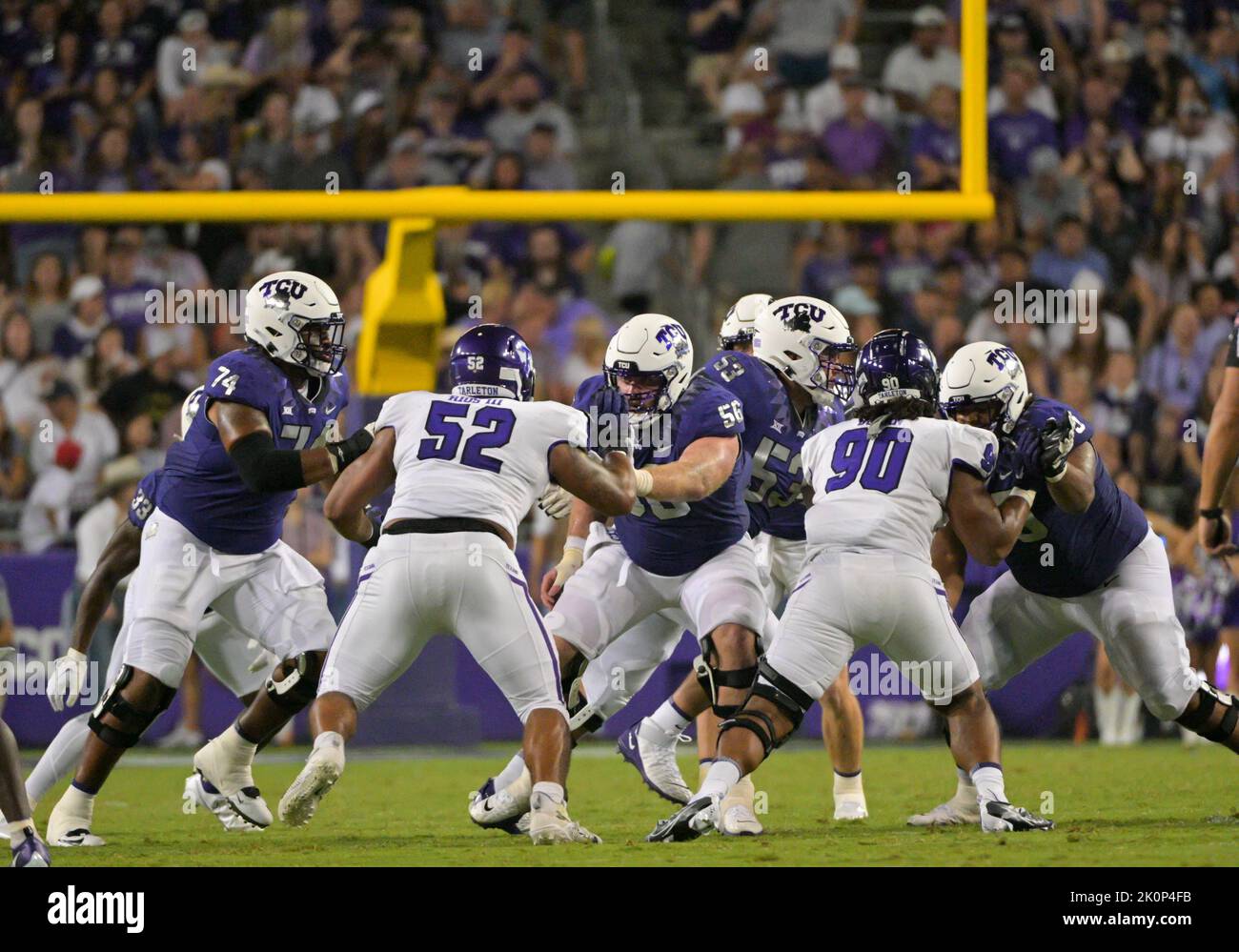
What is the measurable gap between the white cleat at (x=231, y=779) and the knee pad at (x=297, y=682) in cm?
31

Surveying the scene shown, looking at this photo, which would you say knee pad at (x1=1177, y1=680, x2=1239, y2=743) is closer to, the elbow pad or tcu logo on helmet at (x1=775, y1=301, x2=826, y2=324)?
tcu logo on helmet at (x1=775, y1=301, x2=826, y2=324)

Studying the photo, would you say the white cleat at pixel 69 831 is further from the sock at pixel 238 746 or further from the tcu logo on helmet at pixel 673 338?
the tcu logo on helmet at pixel 673 338

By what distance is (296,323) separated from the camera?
22.2 feet

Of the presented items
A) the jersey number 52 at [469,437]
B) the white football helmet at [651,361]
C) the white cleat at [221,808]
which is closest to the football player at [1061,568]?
the white football helmet at [651,361]

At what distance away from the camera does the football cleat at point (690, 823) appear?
605 cm

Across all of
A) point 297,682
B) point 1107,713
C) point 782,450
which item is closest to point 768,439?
point 782,450

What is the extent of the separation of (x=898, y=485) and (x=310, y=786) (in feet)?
6.86

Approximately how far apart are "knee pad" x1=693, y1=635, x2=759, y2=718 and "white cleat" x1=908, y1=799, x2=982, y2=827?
75 centimetres

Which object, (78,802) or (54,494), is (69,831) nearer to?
(78,802)

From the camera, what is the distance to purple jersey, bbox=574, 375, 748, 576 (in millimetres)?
6887

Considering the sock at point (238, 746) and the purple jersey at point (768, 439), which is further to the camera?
the purple jersey at point (768, 439)

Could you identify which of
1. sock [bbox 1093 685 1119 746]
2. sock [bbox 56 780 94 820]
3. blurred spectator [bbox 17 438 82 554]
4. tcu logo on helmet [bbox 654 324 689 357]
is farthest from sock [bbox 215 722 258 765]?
sock [bbox 1093 685 1119 746]

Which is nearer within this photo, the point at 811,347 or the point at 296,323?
the point at 296,323

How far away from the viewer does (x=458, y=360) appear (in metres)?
6.34
